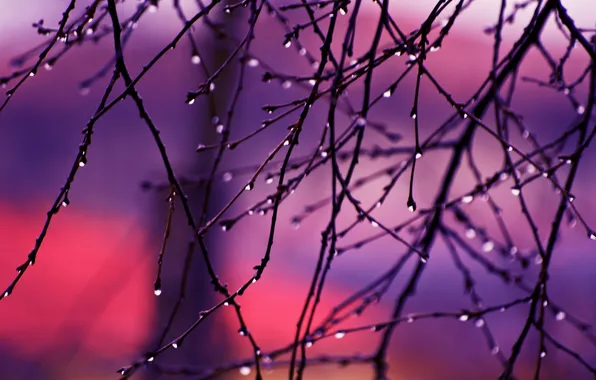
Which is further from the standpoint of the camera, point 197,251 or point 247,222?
point 247,222

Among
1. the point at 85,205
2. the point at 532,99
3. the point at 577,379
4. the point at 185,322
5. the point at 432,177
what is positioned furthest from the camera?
the point at 532,99

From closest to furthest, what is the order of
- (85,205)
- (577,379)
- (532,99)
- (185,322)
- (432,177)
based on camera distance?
(432,177)
(185,322)
(577,379)
(85,205)
(532,99)

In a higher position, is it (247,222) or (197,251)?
(247,222)

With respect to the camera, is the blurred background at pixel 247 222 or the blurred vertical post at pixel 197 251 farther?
the blurred background at pixel 247 222

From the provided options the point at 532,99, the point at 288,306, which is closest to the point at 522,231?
the point at 532,99

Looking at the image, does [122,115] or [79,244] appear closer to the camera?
[79,244]

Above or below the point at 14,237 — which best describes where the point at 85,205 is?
above

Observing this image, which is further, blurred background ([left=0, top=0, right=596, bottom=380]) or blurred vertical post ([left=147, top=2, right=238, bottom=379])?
blurred background ([left=0, top=0, right=596, bottom=380])

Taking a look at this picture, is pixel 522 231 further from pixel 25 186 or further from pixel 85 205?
pixel 25 186
